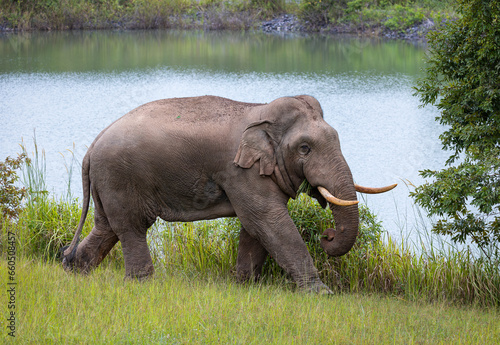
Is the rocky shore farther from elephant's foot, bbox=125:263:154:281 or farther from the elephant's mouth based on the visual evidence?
elephant's foot, bbox=125:263:154:281

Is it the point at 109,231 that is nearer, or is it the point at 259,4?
the point at 109,231

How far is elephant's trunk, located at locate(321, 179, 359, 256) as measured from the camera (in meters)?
6.11

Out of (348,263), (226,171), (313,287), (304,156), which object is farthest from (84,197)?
(348,263)

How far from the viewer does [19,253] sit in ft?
25.9

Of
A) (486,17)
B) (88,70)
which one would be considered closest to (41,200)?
(486,17)

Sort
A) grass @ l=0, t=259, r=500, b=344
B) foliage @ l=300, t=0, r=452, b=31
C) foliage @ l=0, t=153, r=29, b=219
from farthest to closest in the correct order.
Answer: foliage @ l=300, t=0, r=452, b=31 < foliage @ l=0, t=153, r=29, b=219 < grass @ l=0, t=259, r=500, b=344

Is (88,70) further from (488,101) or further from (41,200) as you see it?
(488,101)

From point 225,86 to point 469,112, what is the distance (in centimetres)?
1841

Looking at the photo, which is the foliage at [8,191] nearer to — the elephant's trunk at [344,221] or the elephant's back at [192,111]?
the elephant's back at [192,111]

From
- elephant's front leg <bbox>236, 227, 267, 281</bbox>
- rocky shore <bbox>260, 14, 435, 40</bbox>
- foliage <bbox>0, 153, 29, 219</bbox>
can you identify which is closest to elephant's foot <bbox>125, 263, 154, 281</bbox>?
elephant's front leg <bbox>236, 227, 267, 281</bbox>

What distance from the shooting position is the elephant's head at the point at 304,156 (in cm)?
617

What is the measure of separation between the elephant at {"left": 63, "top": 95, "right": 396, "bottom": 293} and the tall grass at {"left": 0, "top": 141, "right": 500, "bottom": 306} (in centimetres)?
81

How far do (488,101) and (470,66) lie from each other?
1.63 ft

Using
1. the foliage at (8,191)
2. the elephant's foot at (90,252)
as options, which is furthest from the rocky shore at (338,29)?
the elephant's foot at (90,252)
